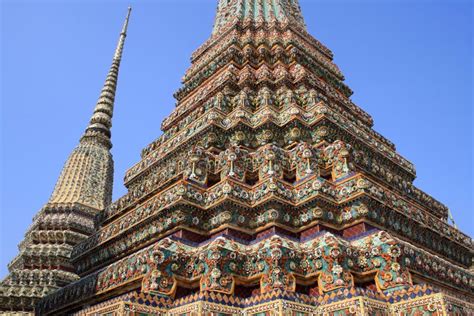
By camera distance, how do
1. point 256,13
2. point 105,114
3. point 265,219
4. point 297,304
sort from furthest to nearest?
point 105,114 → point 256,13 → point 265,219 → point 297,304

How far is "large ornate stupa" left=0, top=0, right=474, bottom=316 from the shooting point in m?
6.05

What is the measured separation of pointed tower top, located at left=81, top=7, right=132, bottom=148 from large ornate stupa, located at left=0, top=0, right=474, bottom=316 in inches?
349

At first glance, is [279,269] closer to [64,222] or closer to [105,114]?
[64,222]

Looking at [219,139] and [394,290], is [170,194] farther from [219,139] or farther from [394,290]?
[394,290]

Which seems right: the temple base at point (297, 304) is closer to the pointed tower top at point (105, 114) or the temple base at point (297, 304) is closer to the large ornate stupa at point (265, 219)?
the large ornate stupa at point (265, 219)

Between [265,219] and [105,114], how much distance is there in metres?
17.4

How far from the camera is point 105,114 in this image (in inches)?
888

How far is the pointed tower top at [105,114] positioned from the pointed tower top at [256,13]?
8.51 meters

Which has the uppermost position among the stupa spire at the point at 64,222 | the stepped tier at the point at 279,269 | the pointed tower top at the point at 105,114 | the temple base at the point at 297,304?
the pointed tower top at the point at 105,114

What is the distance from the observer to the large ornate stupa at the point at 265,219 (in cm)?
605

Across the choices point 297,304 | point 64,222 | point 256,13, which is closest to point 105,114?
point 64,222

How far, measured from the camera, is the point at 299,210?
7582mm

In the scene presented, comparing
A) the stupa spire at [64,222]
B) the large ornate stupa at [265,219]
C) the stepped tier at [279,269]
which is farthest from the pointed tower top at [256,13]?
the stepped tier at [279,269]

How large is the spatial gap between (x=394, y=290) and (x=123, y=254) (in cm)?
576
